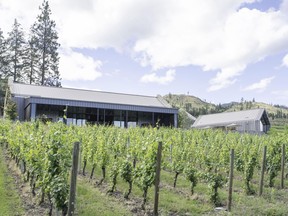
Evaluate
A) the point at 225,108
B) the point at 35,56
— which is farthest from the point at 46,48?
the point at 225,108

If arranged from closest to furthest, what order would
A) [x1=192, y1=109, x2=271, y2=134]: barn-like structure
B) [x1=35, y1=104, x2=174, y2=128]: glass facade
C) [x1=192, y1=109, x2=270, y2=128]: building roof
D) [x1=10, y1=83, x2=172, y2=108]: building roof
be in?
1. [x1=35, y1=104, x2=174, y2=128]: glass facade
2. [x1=10, y1=83, x2=172, y2=108]: building roof
3. [x1=192, y1=109, x2=271, y2=134]: barn-like structure
4. [x1=192, y1=109, x2=270, y2=128]: building roof

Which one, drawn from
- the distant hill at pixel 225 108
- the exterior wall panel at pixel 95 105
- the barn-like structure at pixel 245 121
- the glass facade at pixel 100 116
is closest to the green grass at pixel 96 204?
the exterior wall panel at pixel 95 105

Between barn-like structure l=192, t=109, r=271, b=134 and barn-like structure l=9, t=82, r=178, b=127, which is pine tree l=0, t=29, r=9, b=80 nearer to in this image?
barn-like structure l=9, t=82, r=178, b=127

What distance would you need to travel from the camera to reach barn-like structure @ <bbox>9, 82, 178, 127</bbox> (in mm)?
25641

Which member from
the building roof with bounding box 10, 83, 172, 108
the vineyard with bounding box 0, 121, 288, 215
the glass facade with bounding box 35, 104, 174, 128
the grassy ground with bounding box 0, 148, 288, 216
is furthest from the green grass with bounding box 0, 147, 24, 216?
the building roof with bounding box 10, 83, 172, 108

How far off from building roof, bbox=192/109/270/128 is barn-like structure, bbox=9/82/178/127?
13162 millimetres

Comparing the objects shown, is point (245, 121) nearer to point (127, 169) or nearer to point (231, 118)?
point (231, 118)

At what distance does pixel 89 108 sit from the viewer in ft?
92.9

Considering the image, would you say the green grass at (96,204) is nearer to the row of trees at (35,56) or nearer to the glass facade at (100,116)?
the glass facade at (100,116)

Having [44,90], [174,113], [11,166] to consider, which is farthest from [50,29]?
[11,166]

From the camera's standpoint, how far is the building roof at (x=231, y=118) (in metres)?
41.0

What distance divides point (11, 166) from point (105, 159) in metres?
3.49

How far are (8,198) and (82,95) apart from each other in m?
25.2

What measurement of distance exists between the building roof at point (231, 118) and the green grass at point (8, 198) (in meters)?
36.0
